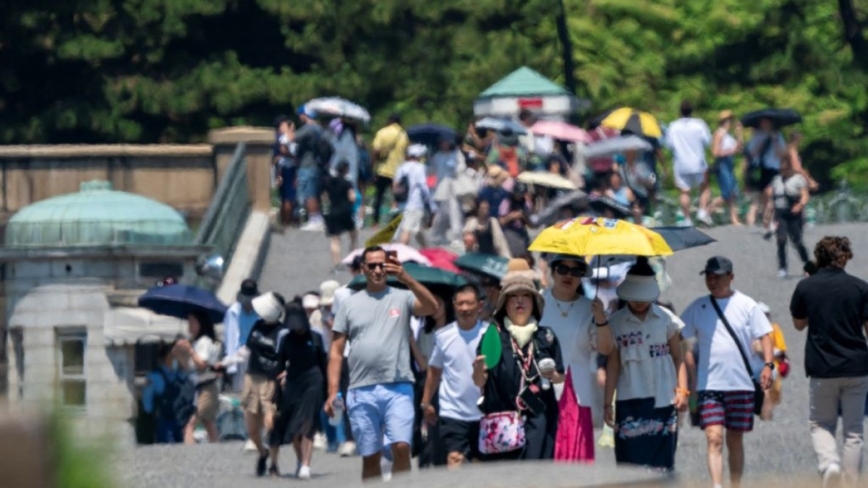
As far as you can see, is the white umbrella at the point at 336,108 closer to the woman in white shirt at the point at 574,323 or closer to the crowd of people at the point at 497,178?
the crowd of people at the point at 497,178

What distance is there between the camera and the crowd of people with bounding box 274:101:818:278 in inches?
886

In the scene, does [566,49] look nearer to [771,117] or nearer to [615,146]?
[771,117]

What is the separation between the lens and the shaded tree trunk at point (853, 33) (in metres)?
42.4

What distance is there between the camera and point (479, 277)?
52.1 ft

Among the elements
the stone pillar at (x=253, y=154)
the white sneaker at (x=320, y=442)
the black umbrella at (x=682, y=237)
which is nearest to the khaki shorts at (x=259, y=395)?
the white sneaker at (x=320, y=442)

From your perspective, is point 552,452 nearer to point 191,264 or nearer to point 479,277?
point 479,277

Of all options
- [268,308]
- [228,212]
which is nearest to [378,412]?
[268,308]

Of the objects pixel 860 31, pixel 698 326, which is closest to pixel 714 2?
pixel 860 31

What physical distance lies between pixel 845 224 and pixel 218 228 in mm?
8187

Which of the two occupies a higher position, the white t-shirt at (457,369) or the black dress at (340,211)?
the black dress at (340,211)

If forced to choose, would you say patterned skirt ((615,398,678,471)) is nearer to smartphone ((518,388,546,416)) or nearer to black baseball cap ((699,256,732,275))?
smartphone ((518,388,546,416))

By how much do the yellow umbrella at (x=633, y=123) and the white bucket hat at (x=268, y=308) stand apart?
1262 cm

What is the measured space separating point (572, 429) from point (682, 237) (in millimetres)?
4715

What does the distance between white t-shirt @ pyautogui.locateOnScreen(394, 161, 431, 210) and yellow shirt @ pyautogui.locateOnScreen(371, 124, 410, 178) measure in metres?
2.56
